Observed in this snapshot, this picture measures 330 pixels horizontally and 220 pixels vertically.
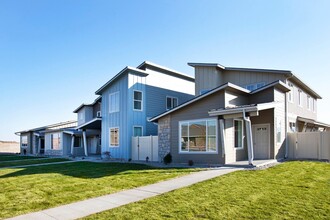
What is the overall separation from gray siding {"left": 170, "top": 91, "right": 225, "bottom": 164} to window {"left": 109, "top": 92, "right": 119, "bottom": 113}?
21.3 ft

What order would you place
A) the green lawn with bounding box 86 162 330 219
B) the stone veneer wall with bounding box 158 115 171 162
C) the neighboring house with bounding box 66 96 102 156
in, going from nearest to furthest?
the green lawn with bounding box 86 162 330 219
the stone veneer wall with bounding box 158 115 171 162
the neighboring house with bounding box 66 96 102 156

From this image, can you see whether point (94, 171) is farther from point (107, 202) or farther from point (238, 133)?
point (238, 133)

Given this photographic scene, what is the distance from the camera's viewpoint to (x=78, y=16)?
49.2ft

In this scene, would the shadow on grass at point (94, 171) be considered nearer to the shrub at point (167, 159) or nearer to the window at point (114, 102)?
the shrub at point (167, 159)

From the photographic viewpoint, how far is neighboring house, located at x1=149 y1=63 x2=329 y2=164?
13.2 metres

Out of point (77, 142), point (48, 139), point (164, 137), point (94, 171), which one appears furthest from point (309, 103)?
point (48, 139)

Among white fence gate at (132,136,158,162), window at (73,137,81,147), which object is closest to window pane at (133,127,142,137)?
white fence gate at (132,136,158,162)

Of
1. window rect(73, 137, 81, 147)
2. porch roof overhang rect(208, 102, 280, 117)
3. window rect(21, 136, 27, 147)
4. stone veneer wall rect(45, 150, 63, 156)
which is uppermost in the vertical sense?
porch roof overhang rect(208, 102, 280, 117)

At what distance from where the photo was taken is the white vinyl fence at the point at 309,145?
15227 mm

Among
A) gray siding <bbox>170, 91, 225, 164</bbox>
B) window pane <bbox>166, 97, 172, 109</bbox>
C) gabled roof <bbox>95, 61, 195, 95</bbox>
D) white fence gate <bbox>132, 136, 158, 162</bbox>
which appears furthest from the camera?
window pane <bbox>166, 97, 172, 109</bbox>

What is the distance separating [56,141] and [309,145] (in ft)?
83.7

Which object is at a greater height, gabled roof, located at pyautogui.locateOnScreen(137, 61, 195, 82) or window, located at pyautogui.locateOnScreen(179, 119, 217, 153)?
gabled roof, located at pyautogui.locateOnScreen(137, 61, 195, 82)

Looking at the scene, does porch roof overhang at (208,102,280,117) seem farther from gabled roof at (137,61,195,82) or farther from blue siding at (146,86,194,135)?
gabled roof at (137,61,195,82)

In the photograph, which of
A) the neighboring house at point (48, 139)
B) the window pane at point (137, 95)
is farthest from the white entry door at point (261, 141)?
the neighboring house at point (48, 139)
